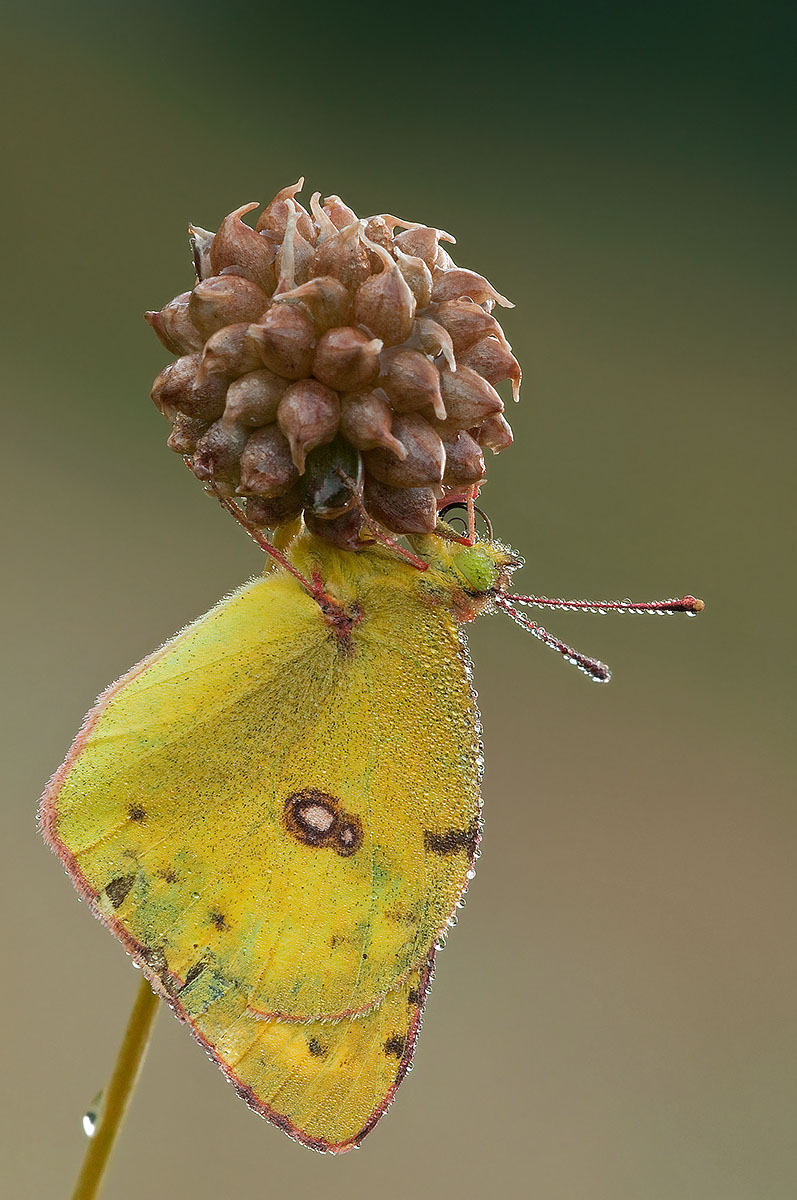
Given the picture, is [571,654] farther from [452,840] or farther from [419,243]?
[419,243]

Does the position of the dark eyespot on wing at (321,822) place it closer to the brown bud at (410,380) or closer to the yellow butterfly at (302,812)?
the yellow butterfly at (302,812)

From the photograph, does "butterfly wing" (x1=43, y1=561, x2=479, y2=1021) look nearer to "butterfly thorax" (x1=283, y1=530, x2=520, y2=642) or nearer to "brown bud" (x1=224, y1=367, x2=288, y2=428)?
"butterfly thorax" (x1=283, y1=530, x2=520, y2=642)

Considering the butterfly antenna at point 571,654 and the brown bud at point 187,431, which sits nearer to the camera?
the brown bud at point 187,431

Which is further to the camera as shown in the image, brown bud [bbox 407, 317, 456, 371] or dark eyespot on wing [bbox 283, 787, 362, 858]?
dark eyespot on wing [bbox 283, 787, 362, 858]

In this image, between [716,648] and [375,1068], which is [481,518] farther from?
[716,648]

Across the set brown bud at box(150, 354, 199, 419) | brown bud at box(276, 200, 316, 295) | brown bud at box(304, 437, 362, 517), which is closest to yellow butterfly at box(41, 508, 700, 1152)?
brown bud at box(304, 437, 362, 517)

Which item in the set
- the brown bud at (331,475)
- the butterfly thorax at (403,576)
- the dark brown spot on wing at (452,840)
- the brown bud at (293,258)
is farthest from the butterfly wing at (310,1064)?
the brown bud at (293,258)

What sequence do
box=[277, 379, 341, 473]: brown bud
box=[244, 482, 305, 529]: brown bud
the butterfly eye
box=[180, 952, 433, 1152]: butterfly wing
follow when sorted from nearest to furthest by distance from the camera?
box=[277, 379, 341, 473]: brown bud < box=[244, 482, 305, 529]: brown bud < box=[180, 952, 433, 1152]: butterfly wing < the butterfly eye
